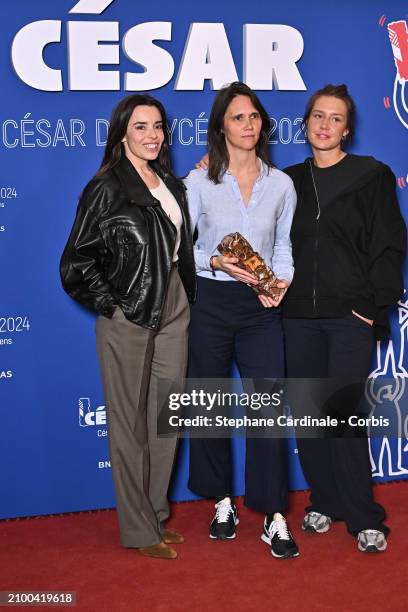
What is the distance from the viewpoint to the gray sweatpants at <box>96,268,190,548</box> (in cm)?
334

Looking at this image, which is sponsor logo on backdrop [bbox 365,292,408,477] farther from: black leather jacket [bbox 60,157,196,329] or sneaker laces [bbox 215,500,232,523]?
black leather jacket [bbox 60,157,196,329]

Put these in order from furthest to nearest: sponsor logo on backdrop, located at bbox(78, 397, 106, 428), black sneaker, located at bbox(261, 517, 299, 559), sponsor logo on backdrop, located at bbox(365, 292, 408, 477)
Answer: sponsor logo on backdrop, located at bbox(365, 292, 408, 477) < sponsor logo on backdrop, located at bbox(78, 397, 106, 428) < black sneaker, located at bbox(261, 517, 299, 559)

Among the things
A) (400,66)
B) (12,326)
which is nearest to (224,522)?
(12,326)

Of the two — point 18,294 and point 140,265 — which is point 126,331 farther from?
point 18,294

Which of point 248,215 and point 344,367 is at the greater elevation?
point 248,215

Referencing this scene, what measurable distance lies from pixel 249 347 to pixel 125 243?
679 millimetres

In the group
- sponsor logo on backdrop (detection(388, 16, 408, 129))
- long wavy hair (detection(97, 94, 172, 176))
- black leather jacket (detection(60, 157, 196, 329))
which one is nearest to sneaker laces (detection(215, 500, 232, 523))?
black leather jacket (detection(60, 157, 196, 329))

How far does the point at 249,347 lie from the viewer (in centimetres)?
350

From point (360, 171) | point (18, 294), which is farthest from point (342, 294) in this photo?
point (18, 294)

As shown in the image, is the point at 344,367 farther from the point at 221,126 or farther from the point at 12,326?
the point at 12,326

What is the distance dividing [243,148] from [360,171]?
49cm

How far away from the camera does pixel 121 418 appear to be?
339 cm

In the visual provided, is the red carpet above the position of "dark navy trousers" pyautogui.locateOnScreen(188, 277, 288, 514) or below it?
below

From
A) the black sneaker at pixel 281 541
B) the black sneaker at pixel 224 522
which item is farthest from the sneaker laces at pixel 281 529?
the black sneaker at pixel 224 522
